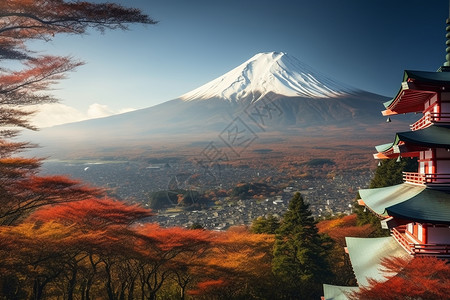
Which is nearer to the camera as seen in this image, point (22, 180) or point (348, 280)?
point (22, 180)

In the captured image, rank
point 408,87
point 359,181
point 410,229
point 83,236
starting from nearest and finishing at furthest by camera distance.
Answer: point 408,87 < point 410,229 < point 83,236 < point 359,181

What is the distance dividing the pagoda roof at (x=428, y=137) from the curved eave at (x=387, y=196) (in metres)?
1.07

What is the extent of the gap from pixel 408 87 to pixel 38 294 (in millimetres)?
13248

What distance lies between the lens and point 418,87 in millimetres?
6562

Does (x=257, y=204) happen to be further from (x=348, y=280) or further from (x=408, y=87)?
(x=408, y=87)

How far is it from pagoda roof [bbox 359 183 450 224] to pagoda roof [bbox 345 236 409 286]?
3.98ft

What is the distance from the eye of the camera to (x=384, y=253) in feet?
25.6

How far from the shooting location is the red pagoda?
6258 millimetres

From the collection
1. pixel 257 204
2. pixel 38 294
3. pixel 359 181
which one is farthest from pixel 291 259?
pixel 359 181

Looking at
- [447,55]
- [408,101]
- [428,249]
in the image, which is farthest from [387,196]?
[447,55]

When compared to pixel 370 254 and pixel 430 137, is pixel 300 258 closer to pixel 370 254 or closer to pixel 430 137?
pixel 370 254

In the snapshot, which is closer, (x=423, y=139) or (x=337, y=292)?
(x=423, y=139)

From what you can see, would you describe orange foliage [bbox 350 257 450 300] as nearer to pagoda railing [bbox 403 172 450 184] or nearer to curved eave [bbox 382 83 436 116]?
pagoda railing [bbox 403 172 450 184]

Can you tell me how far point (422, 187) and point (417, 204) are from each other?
66cm
